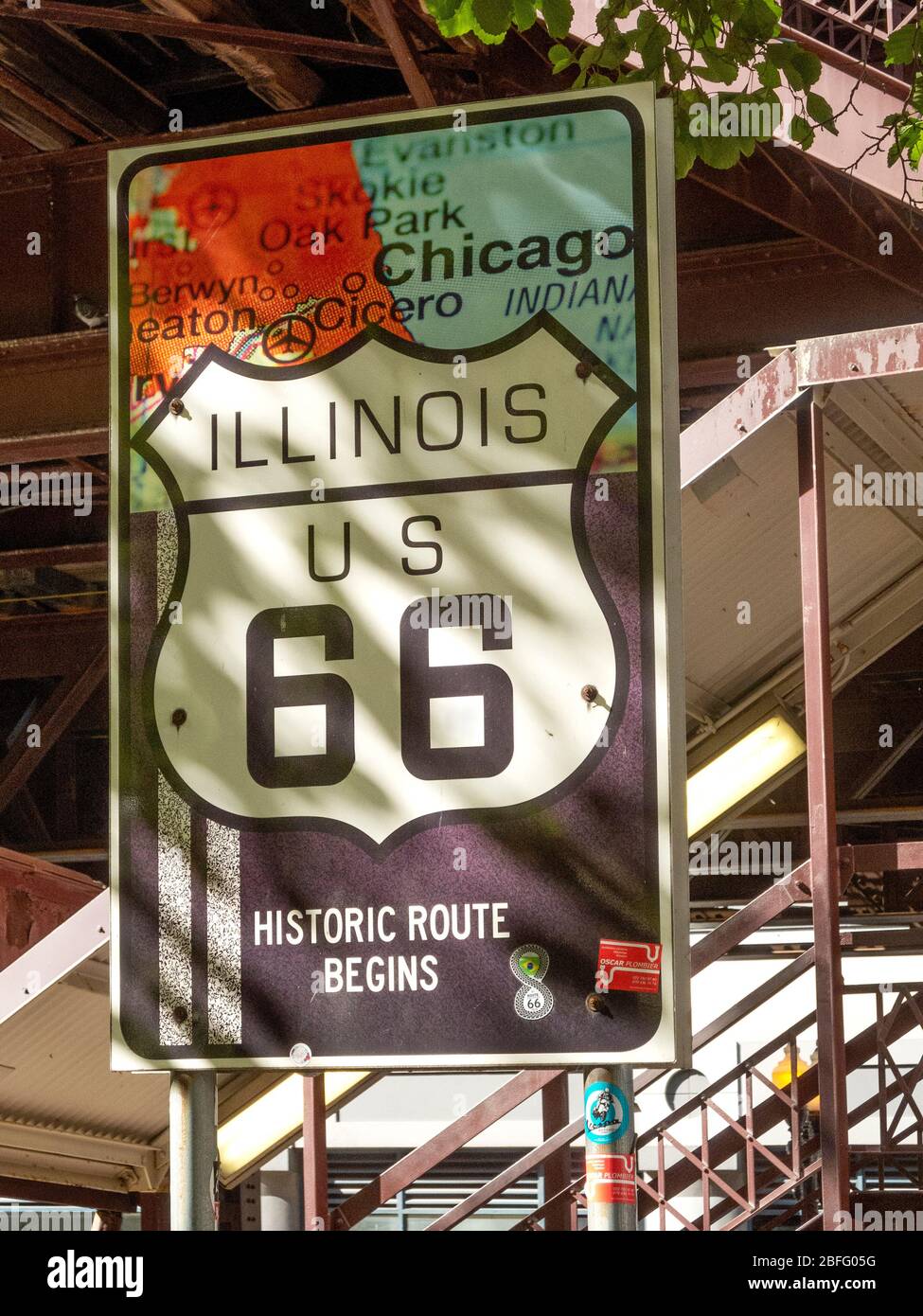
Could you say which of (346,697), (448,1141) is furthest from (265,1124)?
(346,697)

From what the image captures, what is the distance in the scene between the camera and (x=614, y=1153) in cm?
292

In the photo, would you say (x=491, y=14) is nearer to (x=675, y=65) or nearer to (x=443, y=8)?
(x=443, y=8)

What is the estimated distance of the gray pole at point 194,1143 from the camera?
124 inches

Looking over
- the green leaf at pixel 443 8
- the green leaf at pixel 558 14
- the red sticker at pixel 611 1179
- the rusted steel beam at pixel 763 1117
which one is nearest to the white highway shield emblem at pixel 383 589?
the red sticker at pixel 611 1179

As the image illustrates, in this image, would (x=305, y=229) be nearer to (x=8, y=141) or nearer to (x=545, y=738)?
(x=545, y=738)

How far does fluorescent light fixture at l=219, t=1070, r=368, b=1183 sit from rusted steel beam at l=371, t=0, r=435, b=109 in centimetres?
580

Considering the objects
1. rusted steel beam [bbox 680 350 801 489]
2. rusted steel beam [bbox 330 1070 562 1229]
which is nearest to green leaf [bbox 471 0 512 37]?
rusted steel beam [bbox 680 350 801 489]

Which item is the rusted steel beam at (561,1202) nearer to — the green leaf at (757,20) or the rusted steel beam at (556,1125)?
the rusted steel beam at (556,1125)

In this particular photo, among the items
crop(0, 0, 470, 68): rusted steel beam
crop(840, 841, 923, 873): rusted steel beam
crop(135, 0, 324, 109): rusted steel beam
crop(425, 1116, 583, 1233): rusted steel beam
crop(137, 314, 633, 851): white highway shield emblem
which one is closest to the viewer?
crop(137, 314, 633, 851): white highway shield emblem

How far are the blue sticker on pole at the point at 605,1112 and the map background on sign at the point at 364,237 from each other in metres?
1.09

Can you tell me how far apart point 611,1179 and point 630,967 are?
368mm

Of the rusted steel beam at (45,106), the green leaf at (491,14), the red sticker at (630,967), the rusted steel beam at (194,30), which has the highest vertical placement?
the rusted steel beam at (45,106)

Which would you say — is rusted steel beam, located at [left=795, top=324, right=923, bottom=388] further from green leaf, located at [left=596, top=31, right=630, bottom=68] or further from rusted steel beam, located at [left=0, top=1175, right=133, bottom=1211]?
rusted steel beam, located at [left=0, top=1175, right=133, bottom=1211]

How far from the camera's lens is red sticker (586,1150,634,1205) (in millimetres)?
2902
